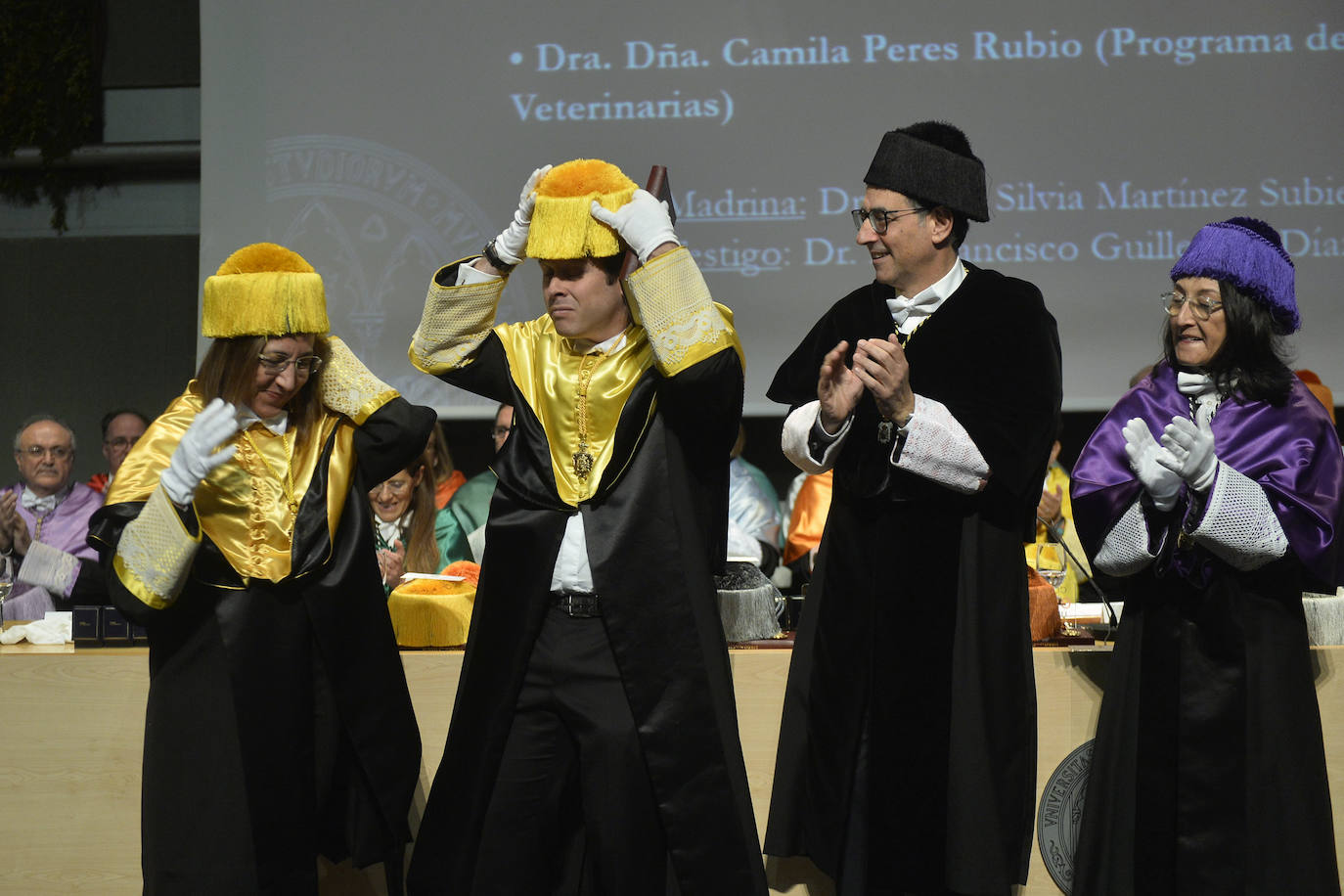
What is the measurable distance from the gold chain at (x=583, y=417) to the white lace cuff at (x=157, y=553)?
0.74m

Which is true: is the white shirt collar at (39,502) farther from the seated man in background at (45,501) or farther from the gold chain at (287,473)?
the gold chain at (287,473)

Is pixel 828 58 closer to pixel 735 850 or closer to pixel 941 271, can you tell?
pixel 941 271


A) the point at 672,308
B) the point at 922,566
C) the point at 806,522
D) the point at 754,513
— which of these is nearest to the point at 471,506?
the point at 754,513

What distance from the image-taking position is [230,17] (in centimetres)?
627

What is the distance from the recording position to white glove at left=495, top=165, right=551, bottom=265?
2.52 meters

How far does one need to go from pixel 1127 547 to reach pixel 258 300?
71.5 inches

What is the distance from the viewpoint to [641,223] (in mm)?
2385

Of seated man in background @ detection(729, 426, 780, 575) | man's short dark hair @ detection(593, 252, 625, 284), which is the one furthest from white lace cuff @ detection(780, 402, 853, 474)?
seated man in background @ detection(729, 426, 780, 575)

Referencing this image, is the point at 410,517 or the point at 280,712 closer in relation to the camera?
the point at 280,712

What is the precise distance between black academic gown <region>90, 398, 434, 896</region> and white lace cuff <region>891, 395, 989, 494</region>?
1.04 meters

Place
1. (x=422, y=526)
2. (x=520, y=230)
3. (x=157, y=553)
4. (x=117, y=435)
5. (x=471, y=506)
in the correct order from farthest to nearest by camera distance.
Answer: (x=117, y=435) < (x=471, y=506) < (x=422, y=526) < (x=520, y=230) < (x=157, y=553)

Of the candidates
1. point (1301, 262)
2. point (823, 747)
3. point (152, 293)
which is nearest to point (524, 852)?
point (823, 747)

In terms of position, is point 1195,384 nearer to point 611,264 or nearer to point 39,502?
point 611,264

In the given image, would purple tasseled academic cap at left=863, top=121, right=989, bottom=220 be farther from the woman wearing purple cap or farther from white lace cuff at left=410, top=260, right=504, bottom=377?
white lace cuff at left=410, top=260, right=504, bottom=377
